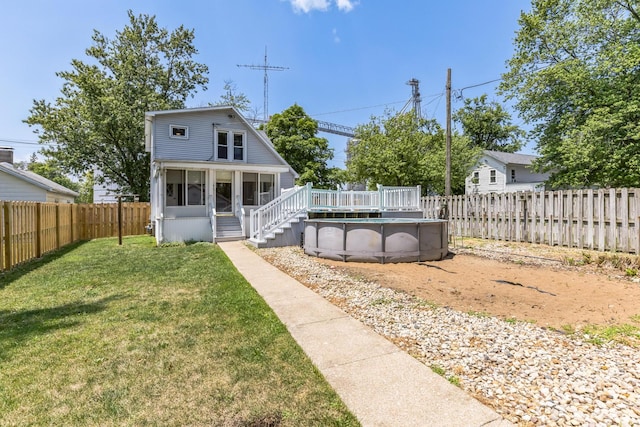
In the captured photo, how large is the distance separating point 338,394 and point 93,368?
2.42 metres

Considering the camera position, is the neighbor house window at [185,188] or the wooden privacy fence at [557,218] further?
the neighbor house window at [185,188]

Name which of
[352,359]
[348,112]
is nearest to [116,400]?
[352,359]

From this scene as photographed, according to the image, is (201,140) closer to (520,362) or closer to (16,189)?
(16,189)

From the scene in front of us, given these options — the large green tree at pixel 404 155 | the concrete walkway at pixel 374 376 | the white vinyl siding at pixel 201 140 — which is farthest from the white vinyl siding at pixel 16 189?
the concrete walkway at pixel 374 376

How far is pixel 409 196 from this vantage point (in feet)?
52.3

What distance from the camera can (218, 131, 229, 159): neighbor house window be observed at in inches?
659

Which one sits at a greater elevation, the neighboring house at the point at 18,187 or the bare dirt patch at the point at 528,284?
the neighboring house at the point at 18,187

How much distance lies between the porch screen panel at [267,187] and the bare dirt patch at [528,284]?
30.2 feet

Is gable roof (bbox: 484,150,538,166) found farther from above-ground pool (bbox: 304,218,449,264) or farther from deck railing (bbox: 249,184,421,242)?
above-ground pool (bbox: 304,218,449,264)

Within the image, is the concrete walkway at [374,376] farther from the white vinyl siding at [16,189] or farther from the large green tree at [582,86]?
the white vinyl siding at [16,189]

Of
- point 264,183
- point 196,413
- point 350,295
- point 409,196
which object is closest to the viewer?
point 196,413

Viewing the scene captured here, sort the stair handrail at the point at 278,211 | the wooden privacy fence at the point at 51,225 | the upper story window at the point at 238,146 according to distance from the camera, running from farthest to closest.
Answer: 1. the upper story window at the point at 238,146
2. the stair handrail at the point at 278,211
3. the wooden privacy fence at the point at 51,225

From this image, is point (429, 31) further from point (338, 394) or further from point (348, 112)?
point (338, 394)

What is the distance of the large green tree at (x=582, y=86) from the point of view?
47.4ft
